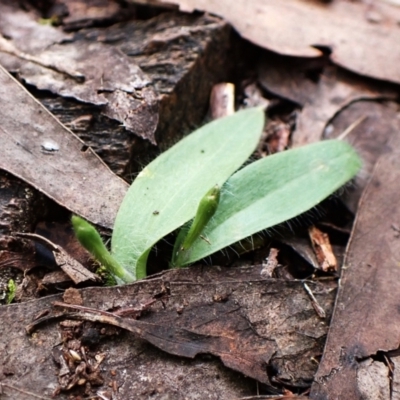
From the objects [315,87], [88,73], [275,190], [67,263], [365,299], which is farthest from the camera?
[315,87]

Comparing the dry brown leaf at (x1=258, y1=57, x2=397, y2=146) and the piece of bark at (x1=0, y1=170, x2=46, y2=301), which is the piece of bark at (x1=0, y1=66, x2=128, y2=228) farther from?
the dry brown leaf at (x1=258, y1=57, x2=397, y2=146)

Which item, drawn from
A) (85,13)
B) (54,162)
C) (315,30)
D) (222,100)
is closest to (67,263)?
(54,162)

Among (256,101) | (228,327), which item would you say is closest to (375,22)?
(256,101)

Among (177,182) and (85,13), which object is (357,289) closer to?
(177,182)

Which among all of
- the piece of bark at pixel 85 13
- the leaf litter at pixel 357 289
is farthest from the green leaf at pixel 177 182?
the piece of bark at pixel 85 13

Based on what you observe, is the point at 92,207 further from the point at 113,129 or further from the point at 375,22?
the point at 375,22
